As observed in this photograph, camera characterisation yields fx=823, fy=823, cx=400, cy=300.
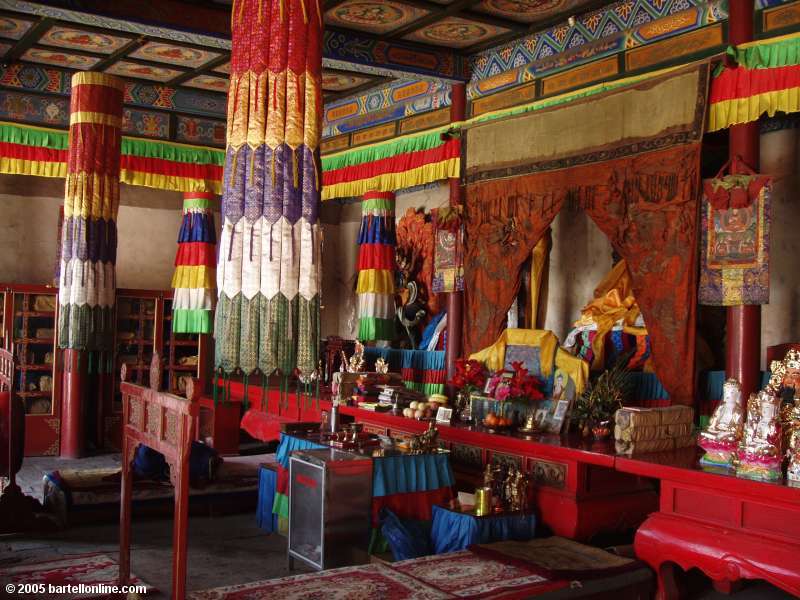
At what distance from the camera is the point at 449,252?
7.82 m

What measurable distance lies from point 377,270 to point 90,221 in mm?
3388

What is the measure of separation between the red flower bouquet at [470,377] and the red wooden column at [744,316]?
6.43ft

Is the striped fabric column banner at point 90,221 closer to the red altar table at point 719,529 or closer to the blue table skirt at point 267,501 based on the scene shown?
the blue table skirt at point 267,501

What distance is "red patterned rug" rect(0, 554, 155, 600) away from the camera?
4.42 m

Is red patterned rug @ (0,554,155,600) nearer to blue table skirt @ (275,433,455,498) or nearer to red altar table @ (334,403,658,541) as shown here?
blue table skirt @ (275,433,455,498)

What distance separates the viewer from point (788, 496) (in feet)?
12.8

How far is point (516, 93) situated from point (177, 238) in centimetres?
565

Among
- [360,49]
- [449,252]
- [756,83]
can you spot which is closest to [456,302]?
[449,252]

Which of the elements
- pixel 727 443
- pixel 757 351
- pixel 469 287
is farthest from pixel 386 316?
pixel 727 443

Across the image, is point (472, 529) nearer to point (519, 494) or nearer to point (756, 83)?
point (519, 494)

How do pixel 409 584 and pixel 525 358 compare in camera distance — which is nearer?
pixel 409 584

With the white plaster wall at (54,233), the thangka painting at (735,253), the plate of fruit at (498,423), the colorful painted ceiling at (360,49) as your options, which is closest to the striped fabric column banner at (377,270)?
the colorful painted ceiling at (360,49)

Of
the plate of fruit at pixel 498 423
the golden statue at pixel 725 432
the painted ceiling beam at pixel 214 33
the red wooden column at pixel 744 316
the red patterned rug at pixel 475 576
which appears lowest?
the red patterned rug at pixel 475 576

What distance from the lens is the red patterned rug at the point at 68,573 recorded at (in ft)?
14.5
